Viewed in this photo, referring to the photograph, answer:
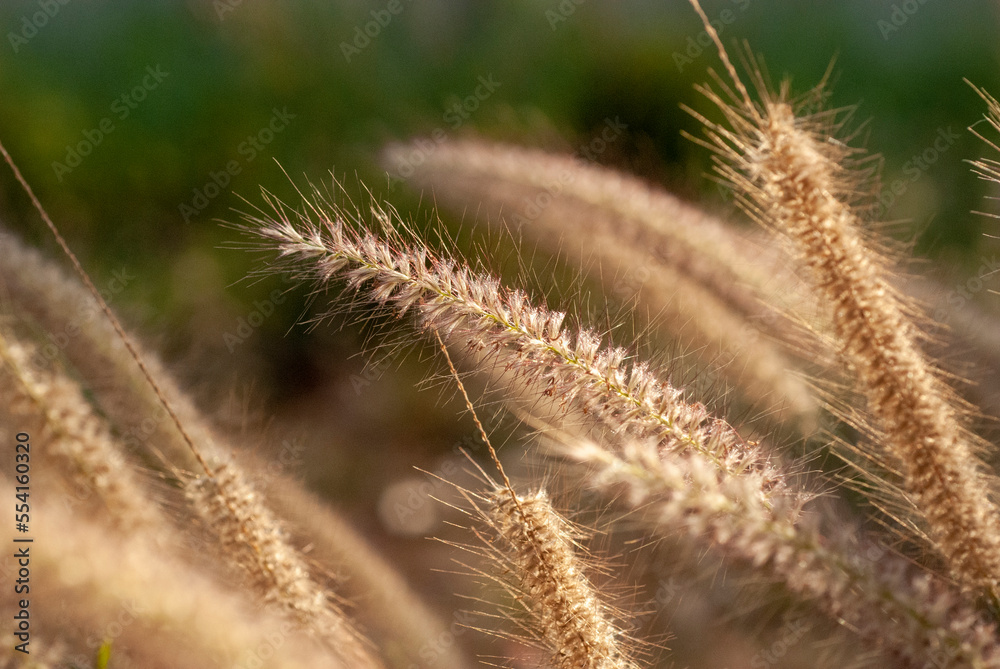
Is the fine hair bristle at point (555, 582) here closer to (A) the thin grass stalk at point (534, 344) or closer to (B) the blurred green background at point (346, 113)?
(A) the thin grass stalk at point (534, 344)

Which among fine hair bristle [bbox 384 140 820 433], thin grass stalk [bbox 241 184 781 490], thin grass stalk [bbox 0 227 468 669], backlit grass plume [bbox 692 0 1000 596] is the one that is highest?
backlit grass plume [bbox 692 0 1000 596]

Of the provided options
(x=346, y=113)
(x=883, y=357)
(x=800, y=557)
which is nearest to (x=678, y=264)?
(x=883, y=357)

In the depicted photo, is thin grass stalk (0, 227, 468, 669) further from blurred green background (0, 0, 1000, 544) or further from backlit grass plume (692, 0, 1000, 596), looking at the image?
backlit grass plume (692, 0, 1000, 596)

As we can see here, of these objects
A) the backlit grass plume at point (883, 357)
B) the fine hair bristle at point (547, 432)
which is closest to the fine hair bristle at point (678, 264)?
the fine hair bristle at point (547, 432)

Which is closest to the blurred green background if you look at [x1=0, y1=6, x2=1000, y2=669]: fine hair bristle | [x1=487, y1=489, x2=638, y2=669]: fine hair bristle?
[x1=0, y1=6, x2=1000, y2=669]: fine hair bristle

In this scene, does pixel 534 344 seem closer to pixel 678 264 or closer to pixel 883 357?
pixel 883 357

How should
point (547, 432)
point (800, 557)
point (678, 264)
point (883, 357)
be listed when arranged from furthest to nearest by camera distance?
point (678, 264), point (547, 432), point (883, 357), point (800, 557)

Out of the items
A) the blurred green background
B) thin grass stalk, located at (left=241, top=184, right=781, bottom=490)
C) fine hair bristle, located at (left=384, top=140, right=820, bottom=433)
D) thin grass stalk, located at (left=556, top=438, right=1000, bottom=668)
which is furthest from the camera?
the blurred green background

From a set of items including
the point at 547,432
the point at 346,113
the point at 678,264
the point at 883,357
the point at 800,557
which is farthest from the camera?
the point at 346,113
